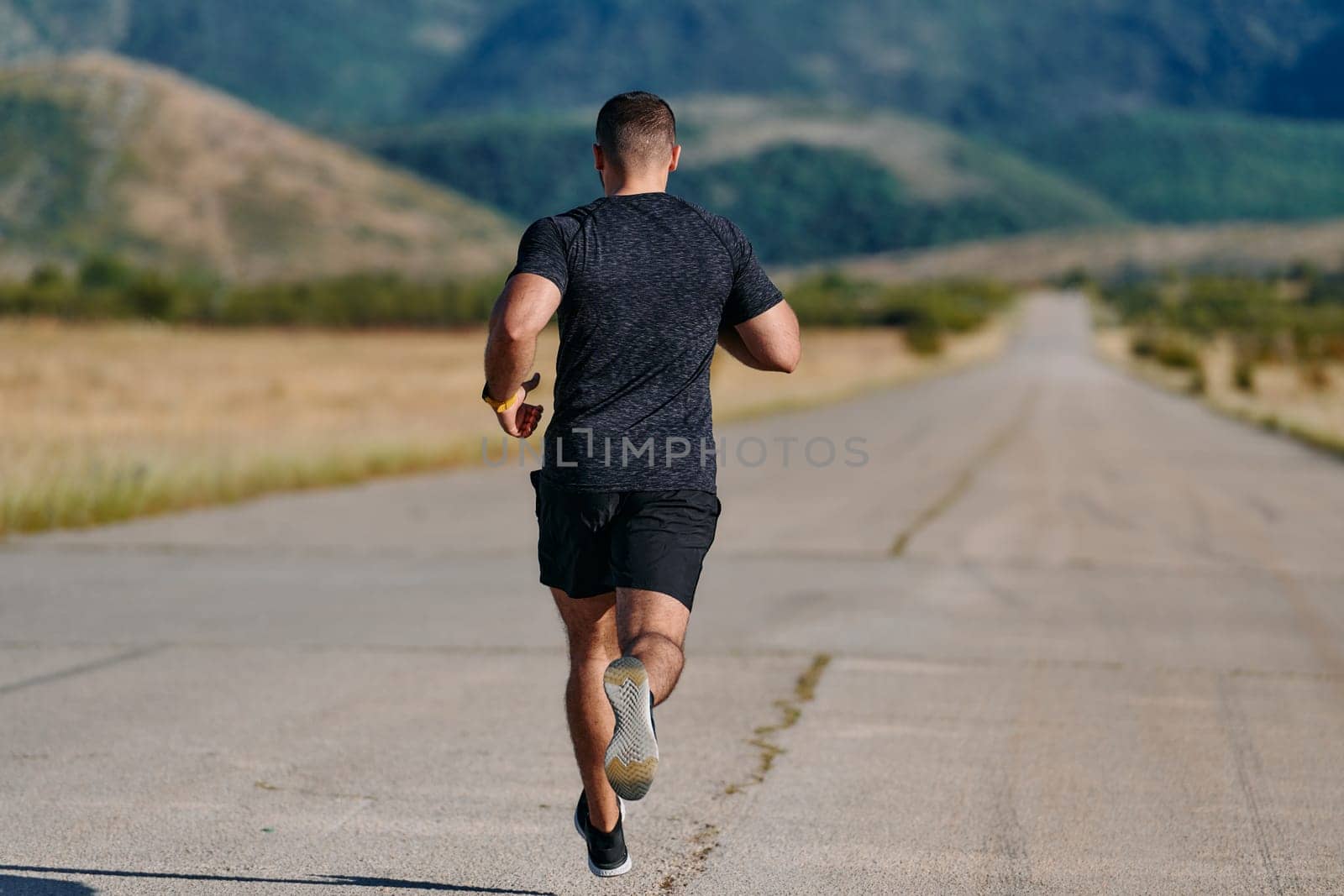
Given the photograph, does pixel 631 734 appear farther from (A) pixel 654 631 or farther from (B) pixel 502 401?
(B) pixel 502 401

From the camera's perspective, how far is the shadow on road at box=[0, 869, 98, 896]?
484 centimetres

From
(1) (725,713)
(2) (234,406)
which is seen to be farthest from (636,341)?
(2) (234,406)

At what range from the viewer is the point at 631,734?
14.1ft

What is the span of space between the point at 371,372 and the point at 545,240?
48135 millimetres

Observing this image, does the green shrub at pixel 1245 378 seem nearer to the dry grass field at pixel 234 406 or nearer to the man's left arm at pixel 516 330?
the dry grass field at pixel 234 406

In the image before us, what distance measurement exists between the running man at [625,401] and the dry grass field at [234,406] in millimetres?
11290

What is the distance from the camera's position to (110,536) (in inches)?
565

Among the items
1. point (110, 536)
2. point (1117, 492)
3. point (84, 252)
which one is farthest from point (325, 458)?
point (84, 252)

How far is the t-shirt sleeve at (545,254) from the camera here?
4.45 metres

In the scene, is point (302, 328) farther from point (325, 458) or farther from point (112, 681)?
point (112, 681)

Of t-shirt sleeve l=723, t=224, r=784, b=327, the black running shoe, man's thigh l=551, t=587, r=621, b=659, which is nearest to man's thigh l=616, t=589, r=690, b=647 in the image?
man's thigh l=551, t=587, r=621, b=659

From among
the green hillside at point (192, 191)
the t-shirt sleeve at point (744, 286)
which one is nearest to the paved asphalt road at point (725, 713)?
the t-shirt sleeve at point (744, 286)

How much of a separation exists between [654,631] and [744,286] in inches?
36.4

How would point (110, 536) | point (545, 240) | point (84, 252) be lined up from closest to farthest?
point (545, 240) → point (110, 536) → point (84, 252)
